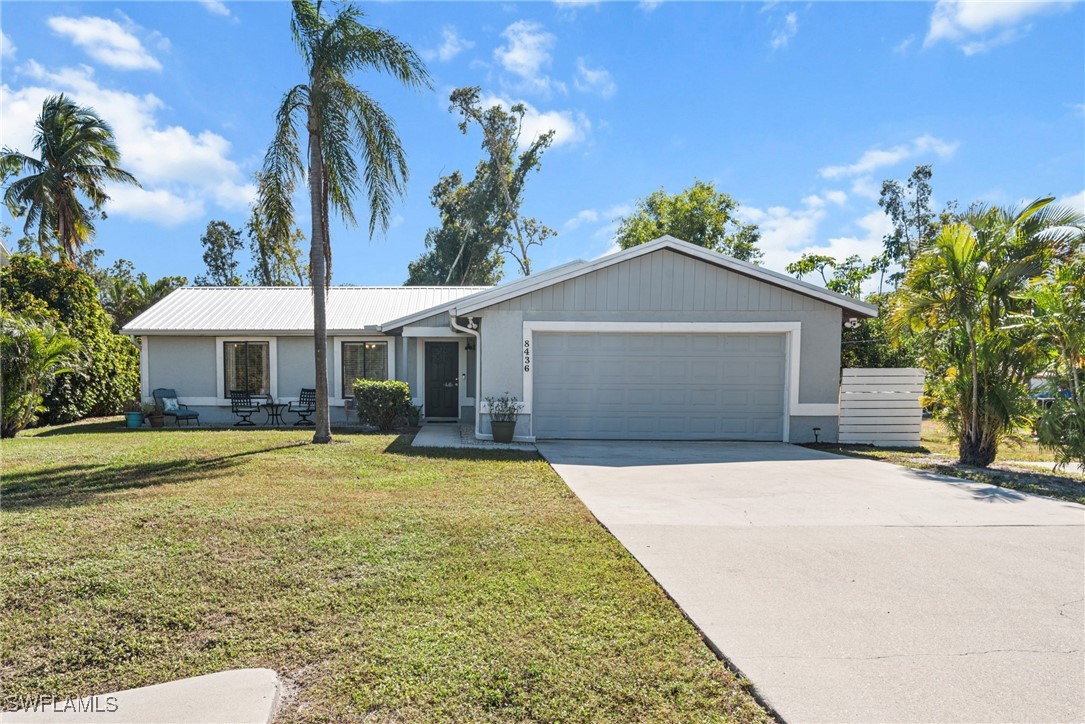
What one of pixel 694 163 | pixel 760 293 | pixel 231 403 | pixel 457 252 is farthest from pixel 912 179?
pixel 231 403

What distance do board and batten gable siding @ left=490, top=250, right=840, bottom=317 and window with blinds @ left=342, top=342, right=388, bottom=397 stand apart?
528 cm

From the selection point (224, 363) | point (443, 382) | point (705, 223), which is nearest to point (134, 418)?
point (224, 363)

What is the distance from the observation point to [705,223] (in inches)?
1050

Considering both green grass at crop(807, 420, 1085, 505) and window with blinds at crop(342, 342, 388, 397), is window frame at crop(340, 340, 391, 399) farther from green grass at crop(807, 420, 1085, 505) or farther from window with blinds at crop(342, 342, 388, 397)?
green grass at crop(807, 420, 1085, 505)

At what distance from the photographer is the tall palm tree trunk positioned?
33.6 feet

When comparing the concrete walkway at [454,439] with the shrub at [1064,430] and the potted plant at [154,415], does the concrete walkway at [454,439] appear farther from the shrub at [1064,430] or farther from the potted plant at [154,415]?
the shrub at [1064,430]

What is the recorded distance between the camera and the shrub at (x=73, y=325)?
45.4 feet

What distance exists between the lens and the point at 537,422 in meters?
11.7

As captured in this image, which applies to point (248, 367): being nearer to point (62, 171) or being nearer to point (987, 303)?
point (62, 171)

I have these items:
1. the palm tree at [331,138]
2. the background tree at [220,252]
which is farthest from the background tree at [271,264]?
the palm tree at [331,138]

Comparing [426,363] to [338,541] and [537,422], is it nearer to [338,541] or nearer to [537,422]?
[537,422]

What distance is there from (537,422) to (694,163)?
19328 millimetres

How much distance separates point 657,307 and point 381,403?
6532 mm

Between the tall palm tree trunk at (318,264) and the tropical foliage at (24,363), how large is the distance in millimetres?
6634
